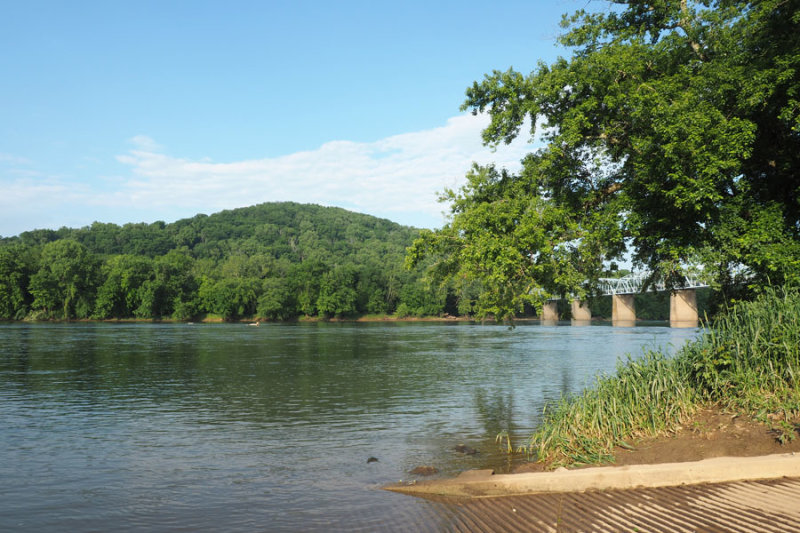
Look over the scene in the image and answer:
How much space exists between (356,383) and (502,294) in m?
10.7

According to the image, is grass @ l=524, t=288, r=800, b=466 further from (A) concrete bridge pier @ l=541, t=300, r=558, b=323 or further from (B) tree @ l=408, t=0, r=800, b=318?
(A) concrete bridge pier @ l=541, t=300, r=558, b=323

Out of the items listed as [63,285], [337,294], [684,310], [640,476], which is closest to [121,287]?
[63,285]

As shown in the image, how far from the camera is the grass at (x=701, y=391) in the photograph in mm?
10672

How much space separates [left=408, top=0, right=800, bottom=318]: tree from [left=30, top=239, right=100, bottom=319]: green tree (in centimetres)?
13145

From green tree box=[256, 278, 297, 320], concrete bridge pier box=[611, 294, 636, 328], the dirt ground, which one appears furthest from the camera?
green tree box=[256, 278, 297, 320]

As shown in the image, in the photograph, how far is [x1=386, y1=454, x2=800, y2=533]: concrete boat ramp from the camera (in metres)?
7.23

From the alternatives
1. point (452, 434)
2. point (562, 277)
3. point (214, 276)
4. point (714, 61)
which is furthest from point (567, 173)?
point (214, 276)

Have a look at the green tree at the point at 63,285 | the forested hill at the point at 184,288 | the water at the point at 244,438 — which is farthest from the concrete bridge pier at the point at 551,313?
the green tree at the point at 63,285

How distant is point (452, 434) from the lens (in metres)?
16.8

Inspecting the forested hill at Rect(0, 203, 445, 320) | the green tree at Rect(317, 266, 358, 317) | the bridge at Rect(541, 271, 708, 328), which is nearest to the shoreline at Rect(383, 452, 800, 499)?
the bridge at Rect(541, 271, 708, 328)

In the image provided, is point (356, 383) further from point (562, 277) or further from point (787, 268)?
point (787, 268)

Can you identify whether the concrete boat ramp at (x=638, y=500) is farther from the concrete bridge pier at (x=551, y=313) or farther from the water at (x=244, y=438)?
the concrete bridge pier at (x=551, y=313)

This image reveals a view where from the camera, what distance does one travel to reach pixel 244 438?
1672 cm

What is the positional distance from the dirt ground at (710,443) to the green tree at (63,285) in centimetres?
14156
